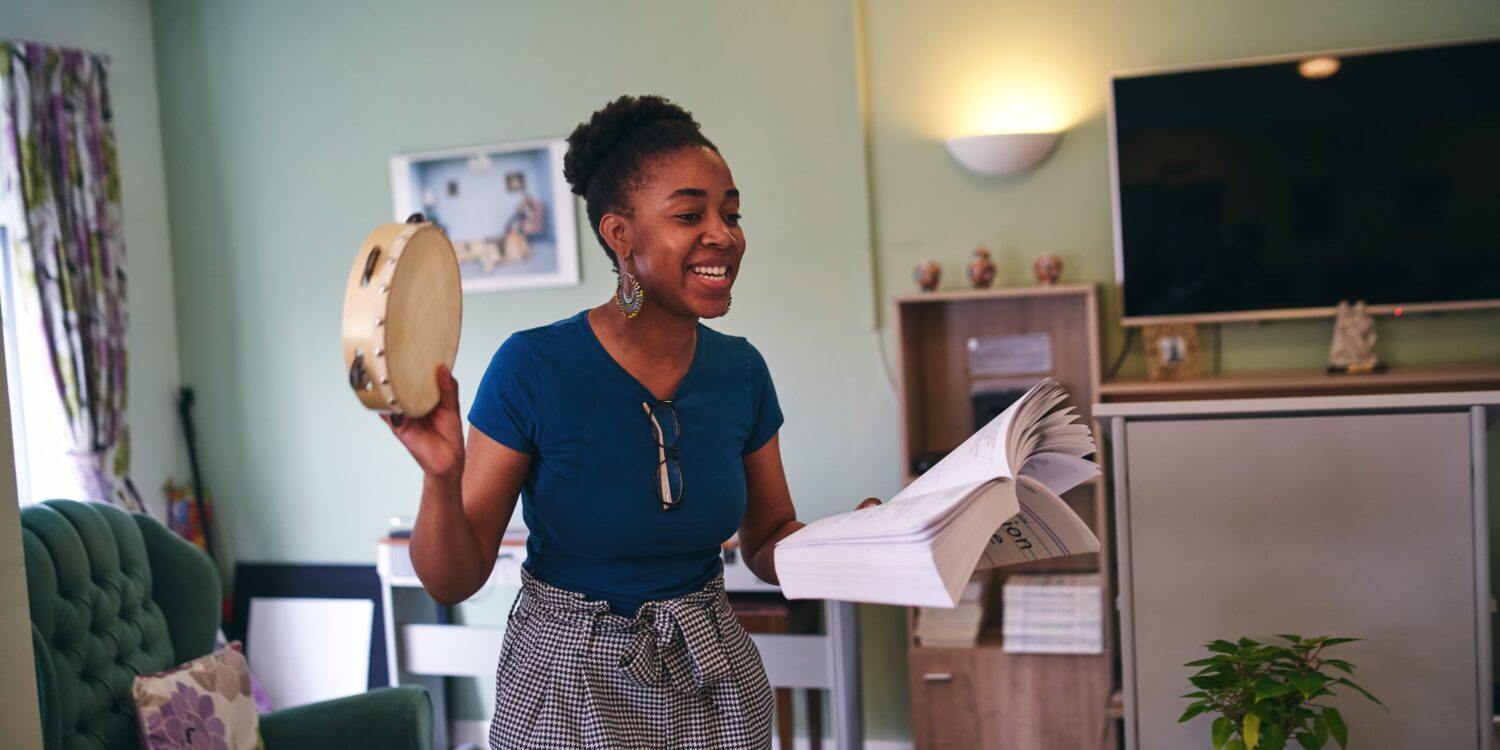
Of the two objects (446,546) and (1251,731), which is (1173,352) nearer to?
(1251,731)

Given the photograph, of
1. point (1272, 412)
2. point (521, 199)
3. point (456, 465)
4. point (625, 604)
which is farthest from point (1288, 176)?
point (456, 465)

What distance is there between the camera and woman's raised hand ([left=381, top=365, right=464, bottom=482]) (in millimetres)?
1106

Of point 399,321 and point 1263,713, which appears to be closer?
point 399,321

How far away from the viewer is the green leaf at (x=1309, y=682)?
2303 mm

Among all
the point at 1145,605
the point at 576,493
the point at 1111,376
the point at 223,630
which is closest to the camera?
the point at 576,493

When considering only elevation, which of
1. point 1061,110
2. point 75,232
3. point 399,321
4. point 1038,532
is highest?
point 1061,110

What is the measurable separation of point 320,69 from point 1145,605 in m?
3.11

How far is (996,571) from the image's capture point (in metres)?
3.64

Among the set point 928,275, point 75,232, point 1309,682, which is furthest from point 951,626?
point 75,232

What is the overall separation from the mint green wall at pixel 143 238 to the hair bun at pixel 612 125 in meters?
3.17

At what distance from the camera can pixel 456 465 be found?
115 centimetres

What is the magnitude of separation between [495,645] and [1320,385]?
2394mm

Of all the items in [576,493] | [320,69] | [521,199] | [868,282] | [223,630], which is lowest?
[223,630]

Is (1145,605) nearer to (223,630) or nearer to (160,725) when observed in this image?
(160,725)
